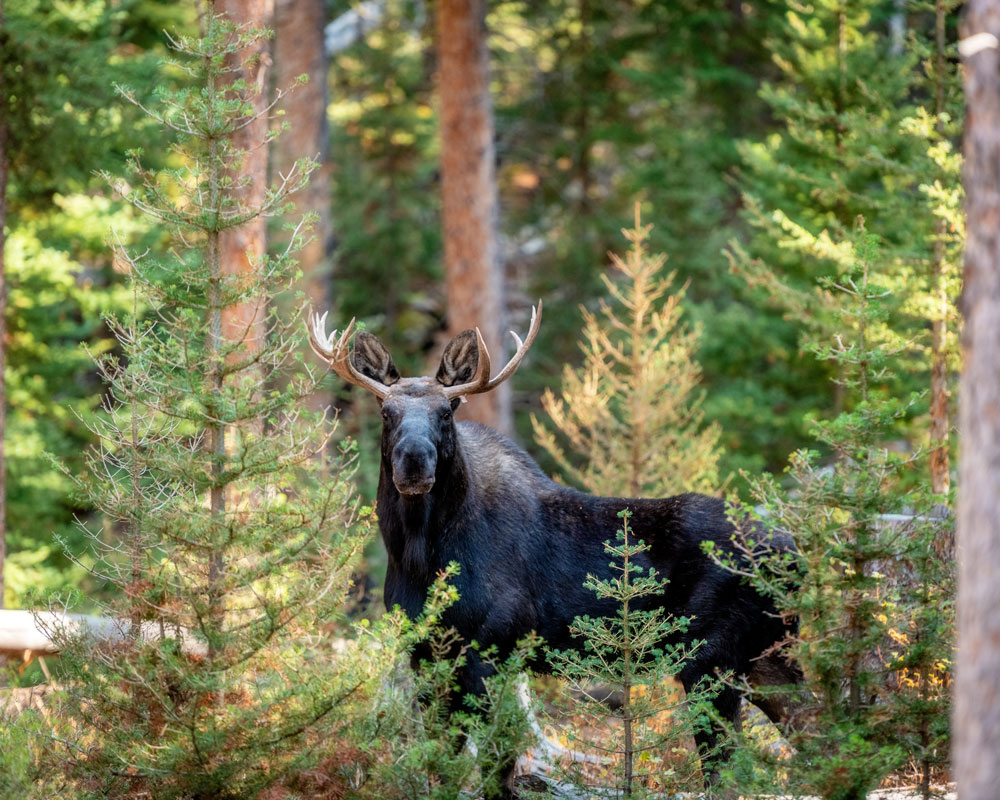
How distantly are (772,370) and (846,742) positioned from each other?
37.9 feet

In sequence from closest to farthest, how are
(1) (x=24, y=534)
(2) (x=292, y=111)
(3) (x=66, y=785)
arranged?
(3) (x=66, y=785) < (1) (x=24, y=534) < (2) (x=292, y=111)

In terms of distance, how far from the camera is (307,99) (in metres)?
16.5

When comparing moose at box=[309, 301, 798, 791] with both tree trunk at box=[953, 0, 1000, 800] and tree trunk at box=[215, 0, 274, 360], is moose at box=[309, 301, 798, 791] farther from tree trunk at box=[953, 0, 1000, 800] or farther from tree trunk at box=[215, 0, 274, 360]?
tree trunk at box=[953, 0, 1000, 800]

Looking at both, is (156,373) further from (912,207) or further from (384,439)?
(912,207)

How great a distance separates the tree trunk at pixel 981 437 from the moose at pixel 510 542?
322cm

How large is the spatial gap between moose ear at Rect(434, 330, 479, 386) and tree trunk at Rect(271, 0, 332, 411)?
875 cm

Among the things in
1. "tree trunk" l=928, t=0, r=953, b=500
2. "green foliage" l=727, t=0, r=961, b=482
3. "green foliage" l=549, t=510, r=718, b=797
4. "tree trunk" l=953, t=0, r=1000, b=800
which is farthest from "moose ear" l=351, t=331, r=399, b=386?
"tree trunk" l=928, t=0, r=953, b=500

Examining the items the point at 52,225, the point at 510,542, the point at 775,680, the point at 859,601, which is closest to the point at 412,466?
the point at 510,542

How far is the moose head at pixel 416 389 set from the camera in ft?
22.1

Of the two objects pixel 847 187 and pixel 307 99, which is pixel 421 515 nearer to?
pixel 847 187

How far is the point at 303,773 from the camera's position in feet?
19.0

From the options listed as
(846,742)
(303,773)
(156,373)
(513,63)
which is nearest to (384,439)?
(156,373)

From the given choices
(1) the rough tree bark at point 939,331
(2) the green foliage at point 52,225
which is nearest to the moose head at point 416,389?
(1) the rough tree bark at point 939,331

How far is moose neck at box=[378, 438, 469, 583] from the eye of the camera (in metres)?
7.20
